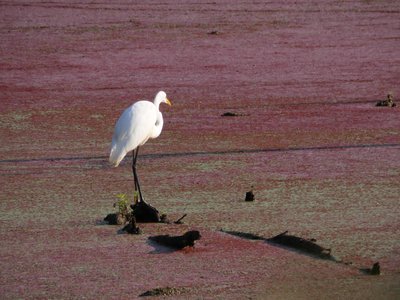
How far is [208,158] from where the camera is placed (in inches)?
419

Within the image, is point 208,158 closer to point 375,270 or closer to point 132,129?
point 132,129

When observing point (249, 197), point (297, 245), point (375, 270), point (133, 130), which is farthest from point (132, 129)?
point (375, 270)

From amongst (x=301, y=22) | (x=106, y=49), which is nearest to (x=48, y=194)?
(x=106, y=49)

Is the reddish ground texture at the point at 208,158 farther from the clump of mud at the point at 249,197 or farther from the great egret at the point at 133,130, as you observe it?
the great egret at the point at 133,130

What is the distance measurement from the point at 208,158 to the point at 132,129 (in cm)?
179

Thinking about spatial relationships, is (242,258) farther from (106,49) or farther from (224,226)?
(106,49)

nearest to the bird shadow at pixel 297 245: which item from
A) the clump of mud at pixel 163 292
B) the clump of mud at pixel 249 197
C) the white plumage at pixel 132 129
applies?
the clump of mud at pixel 249 197

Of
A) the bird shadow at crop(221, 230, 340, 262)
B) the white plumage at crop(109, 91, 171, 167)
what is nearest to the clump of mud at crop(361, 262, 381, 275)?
the bird shadow at crop(221, 230, 340, 262)

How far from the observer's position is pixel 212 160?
10.5 meters

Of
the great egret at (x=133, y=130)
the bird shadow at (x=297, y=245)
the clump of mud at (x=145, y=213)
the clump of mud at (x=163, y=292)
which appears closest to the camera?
the clump of mud at (x=163, y=292)

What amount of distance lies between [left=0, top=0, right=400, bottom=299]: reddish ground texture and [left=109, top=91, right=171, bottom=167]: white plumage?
42 centimetres

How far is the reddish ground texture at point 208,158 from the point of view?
6734mm

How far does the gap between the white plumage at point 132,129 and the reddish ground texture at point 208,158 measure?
421 millimetres

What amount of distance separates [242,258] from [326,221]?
1173 mm
